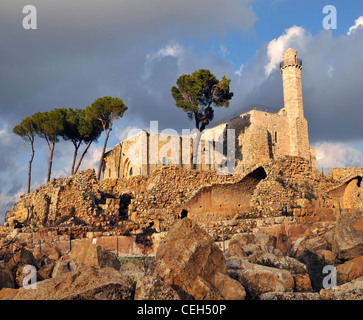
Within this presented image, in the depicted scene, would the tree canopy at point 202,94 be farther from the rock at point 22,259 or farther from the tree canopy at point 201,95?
the rock at point 22,259

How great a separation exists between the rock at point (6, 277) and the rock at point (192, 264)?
3.31 metres

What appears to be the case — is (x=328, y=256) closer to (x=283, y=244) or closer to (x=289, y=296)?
(x=283, y=244)

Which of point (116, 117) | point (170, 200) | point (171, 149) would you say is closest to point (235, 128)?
point (171, 149)

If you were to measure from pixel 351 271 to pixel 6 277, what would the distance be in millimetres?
7066

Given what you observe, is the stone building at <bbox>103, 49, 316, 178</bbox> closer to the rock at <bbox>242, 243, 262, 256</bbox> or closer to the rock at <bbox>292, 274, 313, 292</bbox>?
the rock at <bbox>242, 243, 262, 256</bbox>

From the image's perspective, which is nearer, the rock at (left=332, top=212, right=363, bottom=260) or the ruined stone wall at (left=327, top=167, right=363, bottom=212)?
the rock at (left=332, top=212, right=363, bottom=260)

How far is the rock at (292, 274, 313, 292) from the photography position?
5.70 metres

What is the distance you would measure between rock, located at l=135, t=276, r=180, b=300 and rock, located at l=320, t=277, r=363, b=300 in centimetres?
239

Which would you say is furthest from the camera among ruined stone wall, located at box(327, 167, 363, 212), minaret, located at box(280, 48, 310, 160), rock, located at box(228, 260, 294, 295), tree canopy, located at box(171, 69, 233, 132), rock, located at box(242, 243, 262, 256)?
minaret, located at box(280, 48, 310, 160)

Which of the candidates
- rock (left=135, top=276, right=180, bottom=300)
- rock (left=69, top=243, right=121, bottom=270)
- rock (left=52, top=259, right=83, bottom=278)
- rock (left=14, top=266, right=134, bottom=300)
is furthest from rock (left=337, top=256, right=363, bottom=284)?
rock (left=52, top=259, right=83, bottom=278)

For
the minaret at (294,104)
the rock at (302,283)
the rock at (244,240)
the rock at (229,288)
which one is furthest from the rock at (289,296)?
the minaret at (294,104)

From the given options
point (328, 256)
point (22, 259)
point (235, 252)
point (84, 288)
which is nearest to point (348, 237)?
point (328, 256)

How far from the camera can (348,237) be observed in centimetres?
734

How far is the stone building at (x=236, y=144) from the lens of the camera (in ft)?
102
